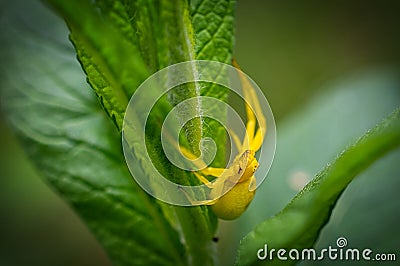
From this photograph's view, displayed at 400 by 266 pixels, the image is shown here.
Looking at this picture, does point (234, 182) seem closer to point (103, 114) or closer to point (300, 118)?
point (103, 114)

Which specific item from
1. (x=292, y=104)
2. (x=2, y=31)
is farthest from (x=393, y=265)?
(x=292, y=104)

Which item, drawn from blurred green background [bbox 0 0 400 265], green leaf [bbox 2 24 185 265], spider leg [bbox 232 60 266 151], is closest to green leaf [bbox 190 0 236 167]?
spider leg [bbox 232 60 266 151]

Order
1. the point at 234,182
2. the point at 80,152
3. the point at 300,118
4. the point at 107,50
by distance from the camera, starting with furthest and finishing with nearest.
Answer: the point at 300,118 → the point at 80,152 → the point at 234,182 → the point at 107,50

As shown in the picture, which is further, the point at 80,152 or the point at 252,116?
the point at 80,152

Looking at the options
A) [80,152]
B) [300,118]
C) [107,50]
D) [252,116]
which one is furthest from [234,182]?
[300,118]

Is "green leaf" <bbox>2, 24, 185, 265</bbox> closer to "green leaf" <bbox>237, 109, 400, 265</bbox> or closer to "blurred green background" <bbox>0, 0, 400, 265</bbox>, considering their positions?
"blurred green background" <bbox>0, 0, 400, 265</bbox>

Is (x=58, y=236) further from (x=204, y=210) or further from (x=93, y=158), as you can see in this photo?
(x=204, y=210)

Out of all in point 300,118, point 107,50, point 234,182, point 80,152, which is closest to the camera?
point 107,50

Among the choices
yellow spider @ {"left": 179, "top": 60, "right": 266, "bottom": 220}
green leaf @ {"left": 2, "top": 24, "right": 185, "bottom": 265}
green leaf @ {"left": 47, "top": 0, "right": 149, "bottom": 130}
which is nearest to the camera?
green leaf @ {"left": 47, "top": 0, "right": 149, "bottom": 130}
